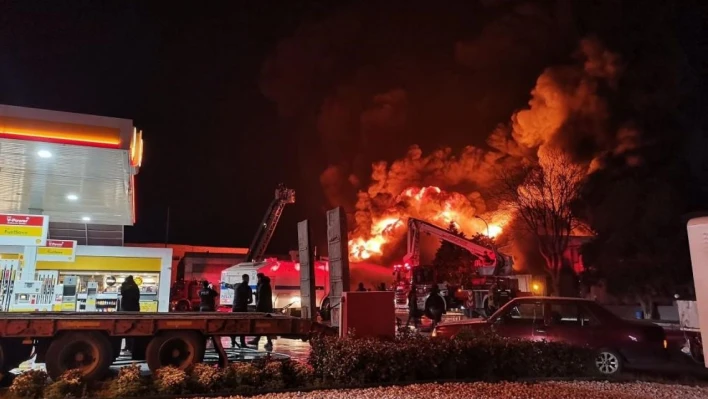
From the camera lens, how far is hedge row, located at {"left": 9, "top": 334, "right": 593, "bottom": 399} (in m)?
7.32

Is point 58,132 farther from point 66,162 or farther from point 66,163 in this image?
point 66,163

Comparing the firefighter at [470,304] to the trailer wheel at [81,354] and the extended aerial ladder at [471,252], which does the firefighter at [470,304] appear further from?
the trailer wheel at [81,354]

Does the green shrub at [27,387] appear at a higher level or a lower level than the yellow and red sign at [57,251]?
lower

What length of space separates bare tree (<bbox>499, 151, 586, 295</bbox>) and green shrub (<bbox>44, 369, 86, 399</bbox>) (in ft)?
81.1

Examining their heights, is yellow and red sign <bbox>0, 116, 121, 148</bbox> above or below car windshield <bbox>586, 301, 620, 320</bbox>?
above

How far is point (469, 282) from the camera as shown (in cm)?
2778

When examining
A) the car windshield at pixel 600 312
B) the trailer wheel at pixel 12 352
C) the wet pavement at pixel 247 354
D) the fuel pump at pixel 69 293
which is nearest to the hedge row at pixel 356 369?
the car windshield at pixel 600 312

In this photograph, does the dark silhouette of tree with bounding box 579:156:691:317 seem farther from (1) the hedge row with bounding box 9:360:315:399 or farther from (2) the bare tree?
(1) the hedge row with bounding box 9:360:315:399

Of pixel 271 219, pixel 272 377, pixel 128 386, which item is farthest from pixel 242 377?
pixel 271 219

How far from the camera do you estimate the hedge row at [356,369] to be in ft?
24.0

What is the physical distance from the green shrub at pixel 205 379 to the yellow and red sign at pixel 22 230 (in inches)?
446

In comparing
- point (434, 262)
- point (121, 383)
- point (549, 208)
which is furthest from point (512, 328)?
point (434, 262)

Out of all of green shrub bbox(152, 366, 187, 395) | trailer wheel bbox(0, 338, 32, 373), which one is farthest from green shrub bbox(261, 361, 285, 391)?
trailer wheel bbox(0, 338, 32, 373)

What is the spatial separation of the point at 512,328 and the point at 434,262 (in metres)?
26.8
